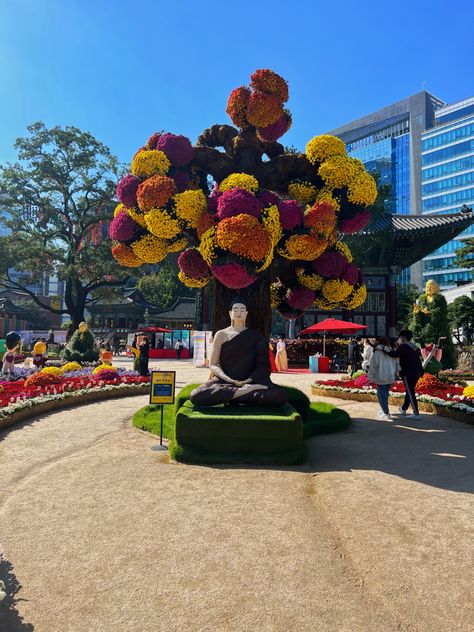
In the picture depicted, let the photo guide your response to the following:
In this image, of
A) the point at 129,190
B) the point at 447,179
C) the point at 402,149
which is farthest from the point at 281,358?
the point at 402,149

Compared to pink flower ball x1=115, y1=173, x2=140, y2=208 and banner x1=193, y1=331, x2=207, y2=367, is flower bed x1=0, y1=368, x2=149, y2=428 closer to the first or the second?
pink flower ball x1=115, y1=173, x2=140, y2=208

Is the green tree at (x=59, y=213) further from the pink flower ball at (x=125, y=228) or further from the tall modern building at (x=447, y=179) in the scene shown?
the tall modern building at (x=447, y=179)

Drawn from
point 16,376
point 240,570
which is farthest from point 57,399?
point 240,570

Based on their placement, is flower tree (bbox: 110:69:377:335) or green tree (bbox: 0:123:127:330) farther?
green tree (bbox: 0:123:127:330)

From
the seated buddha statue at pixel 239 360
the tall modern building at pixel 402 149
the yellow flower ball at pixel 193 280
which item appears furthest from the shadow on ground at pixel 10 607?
the tall modern building at pixel 402 149

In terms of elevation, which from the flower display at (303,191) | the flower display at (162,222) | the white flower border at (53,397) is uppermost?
the flower display at (303,191)

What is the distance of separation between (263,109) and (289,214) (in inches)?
75.0

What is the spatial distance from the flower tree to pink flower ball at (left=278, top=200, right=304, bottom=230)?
1 centimetres

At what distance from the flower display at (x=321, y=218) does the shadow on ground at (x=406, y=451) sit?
3.10 metres

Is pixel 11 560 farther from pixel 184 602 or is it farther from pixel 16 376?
pixel 16 376

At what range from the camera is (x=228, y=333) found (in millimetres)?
6254

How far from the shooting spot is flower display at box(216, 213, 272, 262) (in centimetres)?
599

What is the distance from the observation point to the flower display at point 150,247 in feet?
24.1

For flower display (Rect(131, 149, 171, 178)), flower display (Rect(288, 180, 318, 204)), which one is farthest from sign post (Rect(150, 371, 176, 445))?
flower display (Rect(288, 180, 318, 204))
